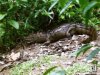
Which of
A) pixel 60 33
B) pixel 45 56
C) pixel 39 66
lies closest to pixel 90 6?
pixel 39 66

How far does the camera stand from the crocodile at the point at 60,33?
3.29 m

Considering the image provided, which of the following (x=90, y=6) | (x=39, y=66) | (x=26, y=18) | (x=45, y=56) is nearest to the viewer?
(x=90, y=6)

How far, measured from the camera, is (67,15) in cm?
357

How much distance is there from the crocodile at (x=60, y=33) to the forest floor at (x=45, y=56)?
76 millimetres

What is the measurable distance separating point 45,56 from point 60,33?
27.8 inches

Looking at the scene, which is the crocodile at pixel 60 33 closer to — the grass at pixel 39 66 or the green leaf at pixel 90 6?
the grass at pixel 39 66

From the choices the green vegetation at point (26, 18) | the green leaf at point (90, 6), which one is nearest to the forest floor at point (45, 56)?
the green vegetation at point (26, 18)

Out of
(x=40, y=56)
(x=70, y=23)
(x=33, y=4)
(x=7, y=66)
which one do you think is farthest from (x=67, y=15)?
(x=7, y=66)

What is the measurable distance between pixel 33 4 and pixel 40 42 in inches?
17.9

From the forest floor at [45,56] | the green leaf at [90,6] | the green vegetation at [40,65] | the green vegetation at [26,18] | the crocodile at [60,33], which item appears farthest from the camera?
the crocodile at [60,33]

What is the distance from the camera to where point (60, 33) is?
130 inches

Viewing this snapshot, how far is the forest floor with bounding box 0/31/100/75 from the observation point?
2.41 m

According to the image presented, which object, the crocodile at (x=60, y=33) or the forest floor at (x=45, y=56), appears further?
the crocodile at (x=60, y=33)

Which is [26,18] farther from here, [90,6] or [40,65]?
[90,6]
